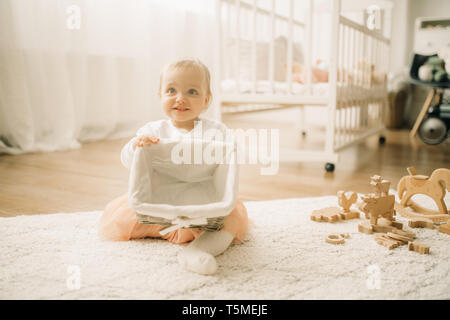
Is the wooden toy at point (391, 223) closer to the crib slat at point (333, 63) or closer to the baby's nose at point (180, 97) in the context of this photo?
the baby's nose at point (180, 97)

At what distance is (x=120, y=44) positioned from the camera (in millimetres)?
2475

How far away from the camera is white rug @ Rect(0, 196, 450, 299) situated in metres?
0.65

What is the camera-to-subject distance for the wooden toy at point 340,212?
103 cm

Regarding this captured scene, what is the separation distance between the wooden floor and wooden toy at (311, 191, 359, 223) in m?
0.23

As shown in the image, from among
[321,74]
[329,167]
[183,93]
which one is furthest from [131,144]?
[321,74]

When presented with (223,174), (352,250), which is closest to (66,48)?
(223,174)

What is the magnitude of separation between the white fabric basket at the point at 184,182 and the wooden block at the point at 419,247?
0.40 m

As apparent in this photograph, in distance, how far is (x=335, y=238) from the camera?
0.89m

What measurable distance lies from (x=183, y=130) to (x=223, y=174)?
0.17m

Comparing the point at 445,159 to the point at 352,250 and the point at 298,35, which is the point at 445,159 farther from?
the point at 298,35

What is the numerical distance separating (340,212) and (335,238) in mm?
181

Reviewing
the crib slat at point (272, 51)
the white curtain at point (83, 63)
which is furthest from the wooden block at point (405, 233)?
the white curtain at point (83, 63)

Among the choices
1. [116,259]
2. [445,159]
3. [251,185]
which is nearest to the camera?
[116,259]

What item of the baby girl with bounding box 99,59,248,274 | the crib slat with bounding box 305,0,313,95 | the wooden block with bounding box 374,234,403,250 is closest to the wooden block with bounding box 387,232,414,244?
the wooden block with bounding box 374,234,403,250
